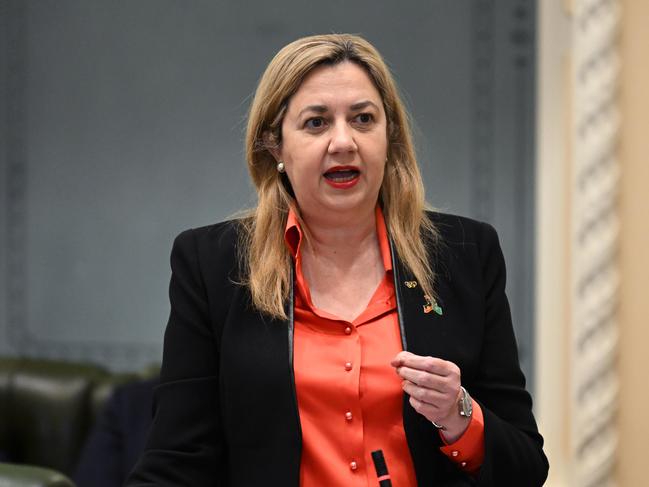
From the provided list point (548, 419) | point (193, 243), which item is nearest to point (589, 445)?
point (548, 419)

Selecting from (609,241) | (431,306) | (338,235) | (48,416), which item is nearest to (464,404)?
(431,306)

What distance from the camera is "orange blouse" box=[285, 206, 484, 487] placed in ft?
4.64

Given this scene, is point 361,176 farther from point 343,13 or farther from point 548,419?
point 343,13

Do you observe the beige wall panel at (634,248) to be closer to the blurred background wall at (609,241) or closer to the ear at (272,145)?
the blurred background wall at (609,241)

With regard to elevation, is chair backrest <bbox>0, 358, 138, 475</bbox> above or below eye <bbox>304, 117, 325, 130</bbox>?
below

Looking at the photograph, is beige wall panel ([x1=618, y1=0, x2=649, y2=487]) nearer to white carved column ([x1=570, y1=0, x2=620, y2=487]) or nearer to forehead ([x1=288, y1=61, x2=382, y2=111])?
white carved column ([x1=570, y1=0, x2=620, y2=487])

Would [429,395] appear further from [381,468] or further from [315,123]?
[315,123]

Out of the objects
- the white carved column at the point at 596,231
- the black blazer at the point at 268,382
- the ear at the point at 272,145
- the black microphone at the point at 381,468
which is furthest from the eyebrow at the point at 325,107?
the white carved column at the point at 596,231

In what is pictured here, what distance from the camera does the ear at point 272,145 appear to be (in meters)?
1.57

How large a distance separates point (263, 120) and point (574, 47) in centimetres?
74

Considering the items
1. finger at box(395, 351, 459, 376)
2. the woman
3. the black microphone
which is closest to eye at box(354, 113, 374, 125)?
the woman

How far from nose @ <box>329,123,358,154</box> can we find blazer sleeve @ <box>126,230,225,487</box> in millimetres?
312

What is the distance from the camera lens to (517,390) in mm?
1491

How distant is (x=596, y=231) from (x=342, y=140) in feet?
2.38
